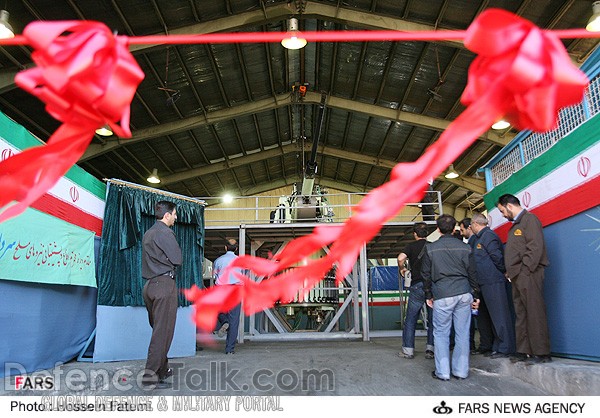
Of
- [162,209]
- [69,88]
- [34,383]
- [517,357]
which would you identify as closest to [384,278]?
[517,357]

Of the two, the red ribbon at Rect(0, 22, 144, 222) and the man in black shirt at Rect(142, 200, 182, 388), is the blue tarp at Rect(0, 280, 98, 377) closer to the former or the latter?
the man in black shirt at Rect(142, 200, 182, 388)

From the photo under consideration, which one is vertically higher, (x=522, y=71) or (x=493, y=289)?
(x=522, y=71)

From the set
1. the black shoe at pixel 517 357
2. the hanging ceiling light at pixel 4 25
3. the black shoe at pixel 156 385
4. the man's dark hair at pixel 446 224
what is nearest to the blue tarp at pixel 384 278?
the black shoe at pixel 517 357

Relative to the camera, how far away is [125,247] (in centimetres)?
519

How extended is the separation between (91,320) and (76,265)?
3.03ft

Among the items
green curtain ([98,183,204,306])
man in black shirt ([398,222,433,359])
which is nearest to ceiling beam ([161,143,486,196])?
green curtain ([98,183,204,306])

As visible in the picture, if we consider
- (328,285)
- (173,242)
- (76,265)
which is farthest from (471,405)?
(328,285)

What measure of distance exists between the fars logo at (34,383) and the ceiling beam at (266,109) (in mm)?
9060

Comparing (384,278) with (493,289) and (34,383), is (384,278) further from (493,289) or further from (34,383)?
(34,383)

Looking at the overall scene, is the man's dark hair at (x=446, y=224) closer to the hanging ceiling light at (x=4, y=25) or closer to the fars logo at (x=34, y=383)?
the fars logo at (x=34, y=383)

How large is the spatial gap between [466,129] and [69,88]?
3.60 ft

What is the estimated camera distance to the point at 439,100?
34.5 feet

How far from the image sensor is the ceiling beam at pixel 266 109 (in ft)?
37.6

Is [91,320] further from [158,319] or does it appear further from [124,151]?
[124,151]
